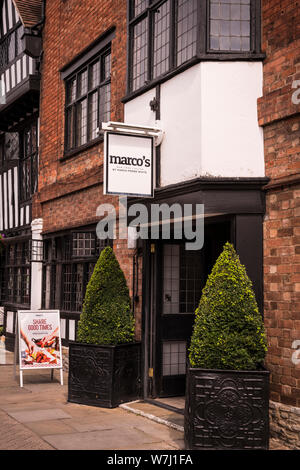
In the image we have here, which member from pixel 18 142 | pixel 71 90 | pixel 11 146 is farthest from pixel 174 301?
pixel 11 146

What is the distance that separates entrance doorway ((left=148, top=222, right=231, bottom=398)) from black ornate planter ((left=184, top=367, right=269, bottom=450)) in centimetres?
293

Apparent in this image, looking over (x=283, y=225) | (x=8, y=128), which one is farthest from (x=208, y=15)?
(x=8, y=128)

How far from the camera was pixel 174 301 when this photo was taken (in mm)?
8938

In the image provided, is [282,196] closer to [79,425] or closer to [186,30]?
[186,30]

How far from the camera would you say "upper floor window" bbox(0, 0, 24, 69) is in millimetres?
15336

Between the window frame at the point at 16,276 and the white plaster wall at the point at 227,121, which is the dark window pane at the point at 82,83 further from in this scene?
the white plaster wall at the point at 227,121

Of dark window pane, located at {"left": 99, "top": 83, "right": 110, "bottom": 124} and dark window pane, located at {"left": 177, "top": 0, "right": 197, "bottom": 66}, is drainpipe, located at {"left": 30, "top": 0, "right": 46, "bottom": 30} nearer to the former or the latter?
dark window pane, located at {"left": 99, "top": 83, "right": 110, "bottom": 124}

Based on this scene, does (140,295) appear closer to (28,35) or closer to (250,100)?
(250,100)

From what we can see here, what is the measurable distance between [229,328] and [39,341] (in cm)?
490

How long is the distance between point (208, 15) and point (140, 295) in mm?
4256

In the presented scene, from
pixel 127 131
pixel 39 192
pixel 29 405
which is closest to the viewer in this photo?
pixel 127 131

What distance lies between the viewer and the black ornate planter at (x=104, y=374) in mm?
8008

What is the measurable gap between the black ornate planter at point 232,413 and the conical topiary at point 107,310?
8.88 feet

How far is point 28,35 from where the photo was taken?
44.0 feet
